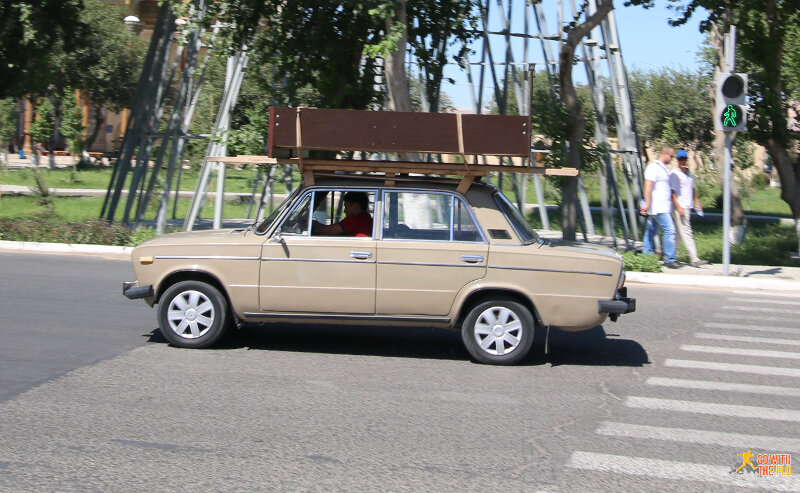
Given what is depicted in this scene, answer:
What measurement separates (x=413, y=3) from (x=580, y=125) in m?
3.85

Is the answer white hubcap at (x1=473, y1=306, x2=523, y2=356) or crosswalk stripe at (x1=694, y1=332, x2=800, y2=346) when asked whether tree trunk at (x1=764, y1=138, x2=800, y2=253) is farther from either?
white hubcap at (x1=473, y1=306, x2=523, y2=356)

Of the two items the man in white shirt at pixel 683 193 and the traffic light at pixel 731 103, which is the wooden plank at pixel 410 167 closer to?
the traffic light at pixel 731 103

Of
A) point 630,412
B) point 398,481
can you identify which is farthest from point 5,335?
point 630,412

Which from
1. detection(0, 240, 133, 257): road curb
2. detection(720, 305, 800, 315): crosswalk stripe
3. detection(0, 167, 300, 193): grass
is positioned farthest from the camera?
detection(0, 167, 300, 193): grass

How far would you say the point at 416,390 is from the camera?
738 cm

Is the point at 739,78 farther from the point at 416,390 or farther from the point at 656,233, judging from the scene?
the point at 416,390

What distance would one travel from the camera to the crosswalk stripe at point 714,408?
694 centimetres

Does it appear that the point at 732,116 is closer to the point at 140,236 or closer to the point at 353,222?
the point at 353,222

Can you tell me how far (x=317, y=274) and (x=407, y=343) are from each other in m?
1.49

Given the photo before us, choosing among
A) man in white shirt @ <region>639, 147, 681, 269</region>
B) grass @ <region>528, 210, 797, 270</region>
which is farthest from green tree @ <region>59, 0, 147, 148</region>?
man in white shirt @ <region>639, 147, 681, 269</region>

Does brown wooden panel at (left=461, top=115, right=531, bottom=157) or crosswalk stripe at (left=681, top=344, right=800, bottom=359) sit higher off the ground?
brown wooden panel at (left=461, top=115, right=531, bottom=157)

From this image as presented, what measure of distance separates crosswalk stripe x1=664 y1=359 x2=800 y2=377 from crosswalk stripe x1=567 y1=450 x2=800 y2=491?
9.16 ft

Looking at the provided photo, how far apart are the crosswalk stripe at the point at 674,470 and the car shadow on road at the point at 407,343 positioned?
2735mm

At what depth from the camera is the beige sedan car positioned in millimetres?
8195
